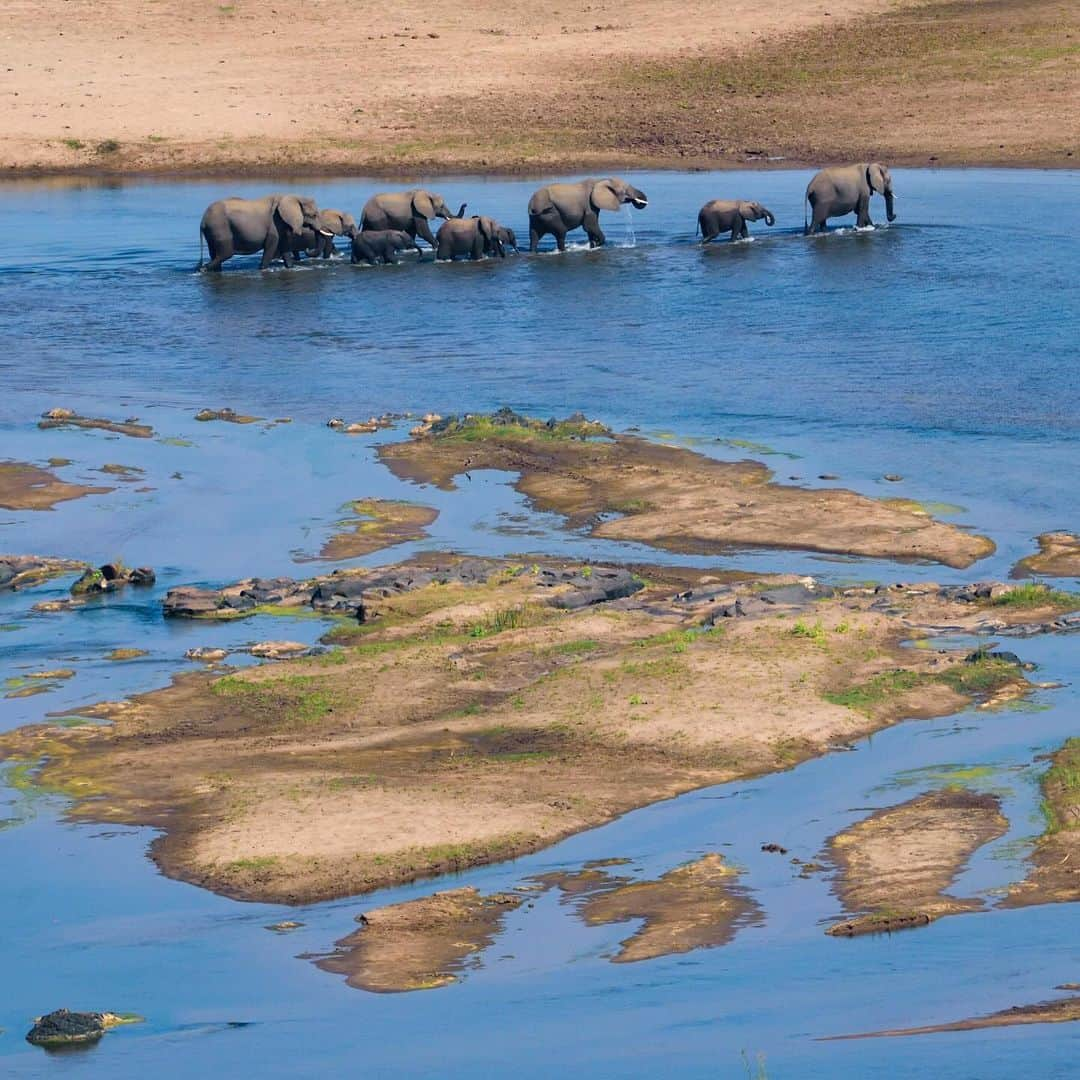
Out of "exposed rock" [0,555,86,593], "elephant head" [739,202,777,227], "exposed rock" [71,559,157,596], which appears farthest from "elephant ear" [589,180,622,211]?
"exposed rock" [71,559,157,596]

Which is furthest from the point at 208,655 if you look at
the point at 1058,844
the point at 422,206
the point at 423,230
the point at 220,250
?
the point at 423,230

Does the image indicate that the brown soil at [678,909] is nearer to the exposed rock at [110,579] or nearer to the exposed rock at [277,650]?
the exposed rock at [277,650]

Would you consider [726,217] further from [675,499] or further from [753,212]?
[675,499]

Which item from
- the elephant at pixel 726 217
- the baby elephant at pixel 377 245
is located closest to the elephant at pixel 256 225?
the baby elephant at pixel 377 245

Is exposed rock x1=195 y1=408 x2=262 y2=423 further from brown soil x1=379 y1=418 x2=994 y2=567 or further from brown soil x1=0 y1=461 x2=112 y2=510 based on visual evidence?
brown soil x1=0 y1=461 x2=112 y2=510

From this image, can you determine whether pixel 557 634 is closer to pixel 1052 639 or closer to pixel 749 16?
pixel 1052 639

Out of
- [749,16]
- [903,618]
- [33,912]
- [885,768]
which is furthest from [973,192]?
[33,912]

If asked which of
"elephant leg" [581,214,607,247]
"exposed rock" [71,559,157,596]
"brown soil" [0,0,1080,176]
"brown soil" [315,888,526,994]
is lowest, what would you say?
"brown soil" [315,888,526,994]
